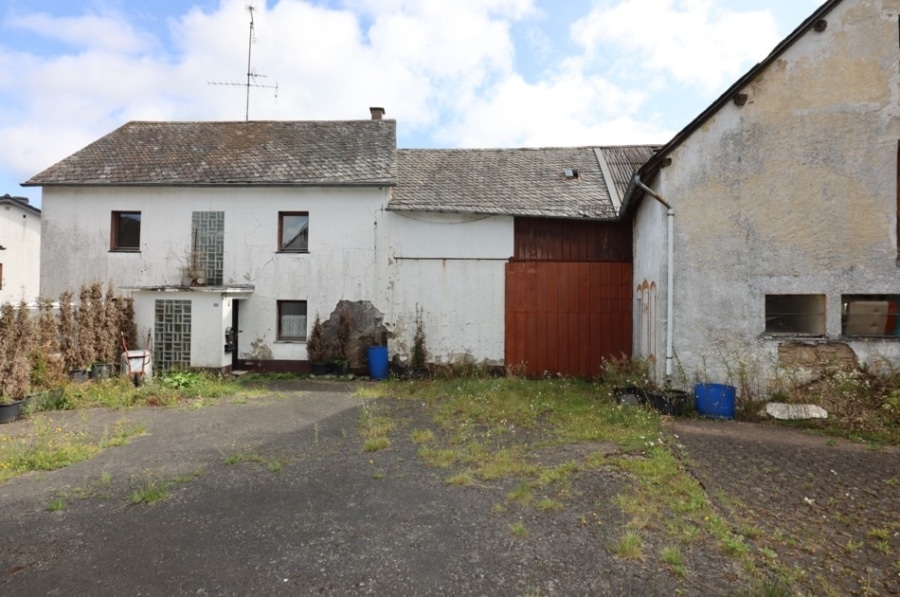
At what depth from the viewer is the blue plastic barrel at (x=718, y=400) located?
7.72 metres

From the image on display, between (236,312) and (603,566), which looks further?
(236,312)

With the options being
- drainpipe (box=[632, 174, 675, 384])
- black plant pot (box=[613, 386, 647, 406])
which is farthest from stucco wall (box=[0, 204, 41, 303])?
drainpipe (box=[632, 174, 675, 384])

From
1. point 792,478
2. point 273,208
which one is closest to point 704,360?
point 792,478

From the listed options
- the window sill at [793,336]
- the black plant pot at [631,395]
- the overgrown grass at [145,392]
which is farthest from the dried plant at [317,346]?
the window sill at [793,336]

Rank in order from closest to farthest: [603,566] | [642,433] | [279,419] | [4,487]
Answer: [603,566] < [4,487] < [642,433] < [279,419]

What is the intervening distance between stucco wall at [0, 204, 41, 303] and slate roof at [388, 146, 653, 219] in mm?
18201

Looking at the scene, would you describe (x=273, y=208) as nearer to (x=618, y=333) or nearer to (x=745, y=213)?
(x=618, y=333)

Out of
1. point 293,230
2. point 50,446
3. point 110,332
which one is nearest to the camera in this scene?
point 50,446

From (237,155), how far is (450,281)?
710cm

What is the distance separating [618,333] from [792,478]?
6610 millimetres

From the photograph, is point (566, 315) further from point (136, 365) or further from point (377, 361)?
point (136, 365)

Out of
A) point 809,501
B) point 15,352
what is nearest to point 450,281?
point 15,352

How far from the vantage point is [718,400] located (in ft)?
25.4

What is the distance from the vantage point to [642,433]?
6.53 meters
